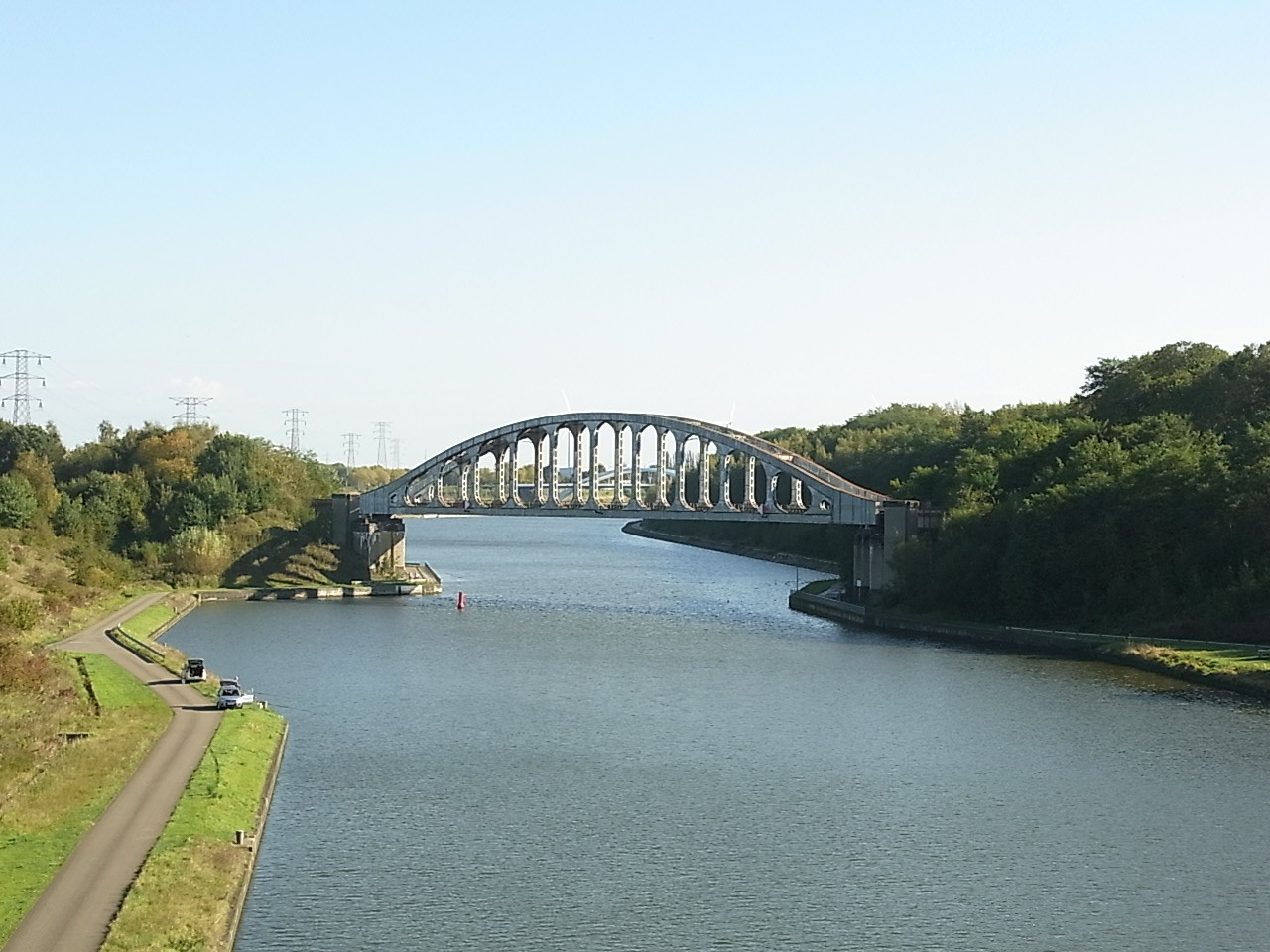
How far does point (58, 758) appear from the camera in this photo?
33188 millimetres

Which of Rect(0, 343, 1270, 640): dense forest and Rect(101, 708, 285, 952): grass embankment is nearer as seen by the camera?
Rect(101, 708, 285, 952): grass embankment

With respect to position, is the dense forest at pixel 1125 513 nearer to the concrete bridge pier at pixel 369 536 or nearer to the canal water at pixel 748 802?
the canal water at pixel 748 802

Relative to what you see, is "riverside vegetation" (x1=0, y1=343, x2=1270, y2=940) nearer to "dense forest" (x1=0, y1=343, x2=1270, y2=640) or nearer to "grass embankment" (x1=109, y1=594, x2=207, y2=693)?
"dense forest" (x1=0, y1=343, x2=1270, y2=640)

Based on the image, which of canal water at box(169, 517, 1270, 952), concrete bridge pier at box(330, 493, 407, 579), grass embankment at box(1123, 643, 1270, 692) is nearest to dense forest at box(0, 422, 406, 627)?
concrete bridge pier at box(330, 493, 407, 579)

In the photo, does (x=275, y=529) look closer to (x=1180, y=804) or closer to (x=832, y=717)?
(x=832, y=717)

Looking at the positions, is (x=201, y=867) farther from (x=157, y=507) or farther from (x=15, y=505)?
(x=157, y=507)

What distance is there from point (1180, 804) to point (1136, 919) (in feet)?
28.4

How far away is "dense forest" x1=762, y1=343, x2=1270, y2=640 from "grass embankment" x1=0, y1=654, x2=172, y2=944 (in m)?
37.3

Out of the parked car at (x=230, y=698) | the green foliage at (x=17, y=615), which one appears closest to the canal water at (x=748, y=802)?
the parked car at (x=230, y=698)

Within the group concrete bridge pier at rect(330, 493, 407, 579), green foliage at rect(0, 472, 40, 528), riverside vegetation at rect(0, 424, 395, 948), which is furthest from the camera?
concrete bridge pier at rect(330, 493, 407, 579)

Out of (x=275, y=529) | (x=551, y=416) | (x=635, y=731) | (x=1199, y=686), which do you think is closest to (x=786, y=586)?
(x=551, y=416)

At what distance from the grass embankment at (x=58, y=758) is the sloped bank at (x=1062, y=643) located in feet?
105

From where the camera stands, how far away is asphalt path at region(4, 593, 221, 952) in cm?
2195

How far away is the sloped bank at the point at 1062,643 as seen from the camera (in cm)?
4928
